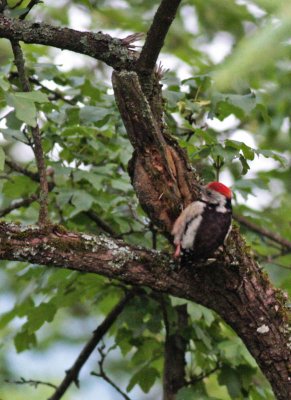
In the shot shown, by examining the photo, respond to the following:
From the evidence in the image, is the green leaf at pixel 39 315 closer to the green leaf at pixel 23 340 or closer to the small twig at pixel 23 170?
the green leaf at pixel 23 340

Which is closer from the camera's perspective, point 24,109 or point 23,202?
point 24,109

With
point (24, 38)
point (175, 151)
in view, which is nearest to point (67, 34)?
point (24, 38)

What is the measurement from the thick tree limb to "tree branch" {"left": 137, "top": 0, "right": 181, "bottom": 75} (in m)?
0.68

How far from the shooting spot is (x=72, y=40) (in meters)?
2.56

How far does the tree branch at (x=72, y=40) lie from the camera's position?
101 inches

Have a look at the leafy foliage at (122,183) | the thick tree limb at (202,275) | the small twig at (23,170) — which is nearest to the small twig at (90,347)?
the leafy foliage at (122,183)

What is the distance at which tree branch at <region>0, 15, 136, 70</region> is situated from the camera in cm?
255

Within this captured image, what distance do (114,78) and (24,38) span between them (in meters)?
0.39

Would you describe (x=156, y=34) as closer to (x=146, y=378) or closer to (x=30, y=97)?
(x=30, y=97)

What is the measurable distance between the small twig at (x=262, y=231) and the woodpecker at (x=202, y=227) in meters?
1.49

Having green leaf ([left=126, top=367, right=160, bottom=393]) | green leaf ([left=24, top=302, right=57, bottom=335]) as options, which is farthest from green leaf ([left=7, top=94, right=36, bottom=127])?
green leaf ([left=126, top=367, right=160, bottom=393])

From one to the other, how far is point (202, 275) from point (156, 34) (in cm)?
93

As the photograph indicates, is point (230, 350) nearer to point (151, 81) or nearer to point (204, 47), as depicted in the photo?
point (151, 81)

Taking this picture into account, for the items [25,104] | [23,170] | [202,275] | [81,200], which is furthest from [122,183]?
[25,104]
